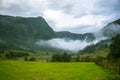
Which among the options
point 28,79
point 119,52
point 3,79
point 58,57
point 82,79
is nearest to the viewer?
point 3,79

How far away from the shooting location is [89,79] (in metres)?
48.1

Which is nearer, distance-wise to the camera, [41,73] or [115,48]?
[41,73]

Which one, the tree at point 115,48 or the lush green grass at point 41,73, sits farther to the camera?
the tree at point 115,48

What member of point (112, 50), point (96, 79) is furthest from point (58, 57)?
point (96, 79)

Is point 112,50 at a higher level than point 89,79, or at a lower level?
higher

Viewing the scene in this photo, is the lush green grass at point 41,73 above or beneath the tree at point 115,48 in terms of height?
beneath

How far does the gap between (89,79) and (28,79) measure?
14012 mm

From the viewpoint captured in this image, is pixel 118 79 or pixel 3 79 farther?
pixel 118 79

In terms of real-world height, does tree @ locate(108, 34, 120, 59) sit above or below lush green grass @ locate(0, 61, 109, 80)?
above

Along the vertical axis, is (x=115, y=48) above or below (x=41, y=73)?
above

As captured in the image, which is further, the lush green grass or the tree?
the tree

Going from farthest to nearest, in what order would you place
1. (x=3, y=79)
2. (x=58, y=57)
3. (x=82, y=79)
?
(x=58, y=57)
(x=82, y=79)
(x=3, y=79)

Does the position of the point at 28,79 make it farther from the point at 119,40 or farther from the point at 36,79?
the point at 119,40

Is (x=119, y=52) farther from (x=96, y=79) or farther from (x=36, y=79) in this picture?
(x=36, y=79)
